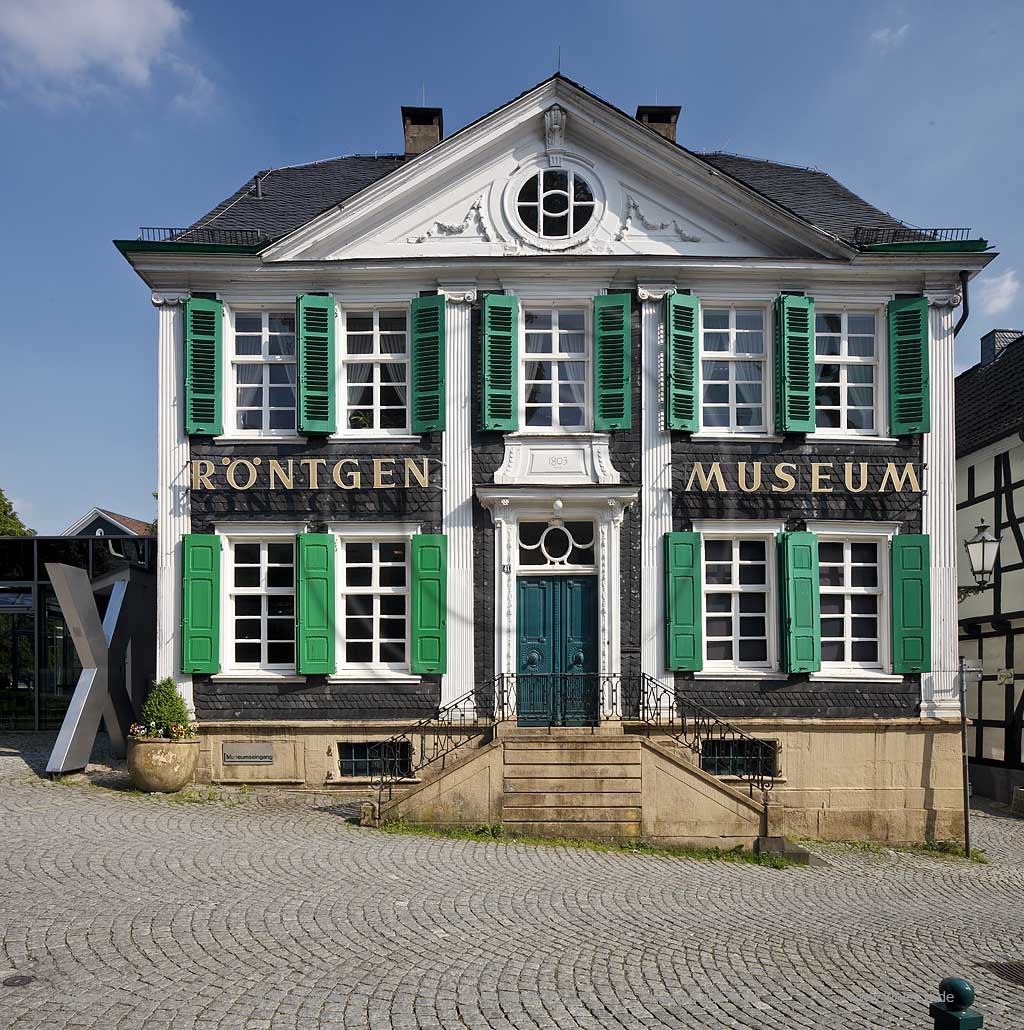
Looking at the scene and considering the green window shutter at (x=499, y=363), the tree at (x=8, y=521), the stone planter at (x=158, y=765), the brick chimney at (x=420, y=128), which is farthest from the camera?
the tree at (x=8, y=521)

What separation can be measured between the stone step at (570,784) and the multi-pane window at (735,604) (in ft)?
9.18

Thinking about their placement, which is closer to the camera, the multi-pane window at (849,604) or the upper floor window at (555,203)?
the multi-pane window at (849,604)

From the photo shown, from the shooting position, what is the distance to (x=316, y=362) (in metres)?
13.6

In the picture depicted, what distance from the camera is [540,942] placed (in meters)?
7.43

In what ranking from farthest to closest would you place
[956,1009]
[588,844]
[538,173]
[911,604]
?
1. [538,173]
2. [911,604]
3. [588,844]
4. [956,1009]

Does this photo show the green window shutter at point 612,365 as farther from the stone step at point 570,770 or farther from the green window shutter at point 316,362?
the stone step at point 570,770

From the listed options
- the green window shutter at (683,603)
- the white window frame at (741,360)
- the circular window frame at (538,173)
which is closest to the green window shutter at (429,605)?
the green window shutter at (683,603)

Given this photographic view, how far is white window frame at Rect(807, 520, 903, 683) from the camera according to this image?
44.3 feet

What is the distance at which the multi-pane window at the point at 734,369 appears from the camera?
45.7ft

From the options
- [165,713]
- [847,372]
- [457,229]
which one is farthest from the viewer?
[847,372]

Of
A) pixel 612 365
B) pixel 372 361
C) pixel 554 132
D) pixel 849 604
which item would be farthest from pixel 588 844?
pixel 554 132

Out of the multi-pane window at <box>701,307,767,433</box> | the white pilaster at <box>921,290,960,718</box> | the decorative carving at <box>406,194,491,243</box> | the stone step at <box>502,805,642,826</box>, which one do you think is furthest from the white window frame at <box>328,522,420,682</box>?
the white pilaster at <box>921,290,960,718</box>

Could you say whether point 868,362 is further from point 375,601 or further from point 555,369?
point 375,601

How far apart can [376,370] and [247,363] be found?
1831 mm
